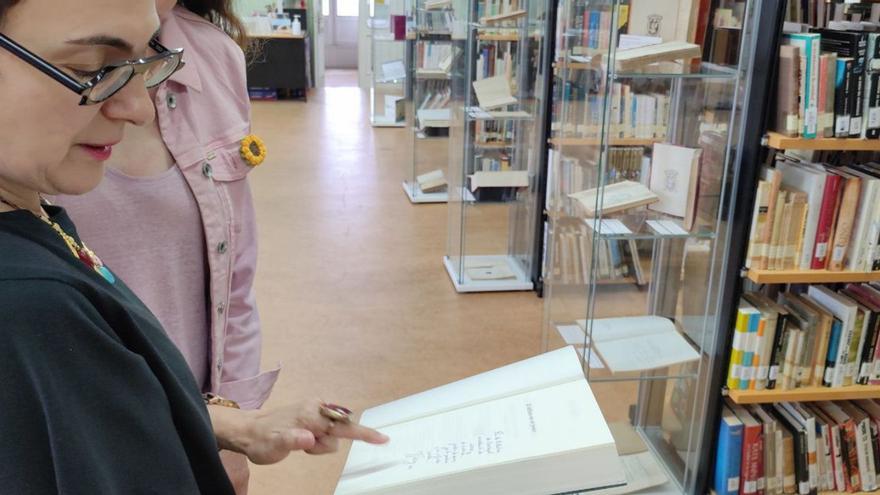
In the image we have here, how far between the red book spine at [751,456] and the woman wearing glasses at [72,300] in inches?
74.0

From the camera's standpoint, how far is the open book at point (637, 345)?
2.19 m

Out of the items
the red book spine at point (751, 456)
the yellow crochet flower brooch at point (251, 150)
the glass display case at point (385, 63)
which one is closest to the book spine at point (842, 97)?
the red book spine at point (751, 456)

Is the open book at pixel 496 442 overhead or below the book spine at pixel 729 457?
overhead

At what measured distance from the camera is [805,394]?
6.90 ft

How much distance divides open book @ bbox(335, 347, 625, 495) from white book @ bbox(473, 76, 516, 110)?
2945mm

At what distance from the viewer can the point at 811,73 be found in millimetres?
1792

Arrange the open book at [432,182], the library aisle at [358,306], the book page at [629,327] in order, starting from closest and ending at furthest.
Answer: the book page at [629,327] < the library aisle at [358,306] < the open book at [432,182]

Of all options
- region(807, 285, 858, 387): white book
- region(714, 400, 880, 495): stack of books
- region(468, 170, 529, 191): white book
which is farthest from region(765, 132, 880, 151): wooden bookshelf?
region(468, 170, 529, 191): white book

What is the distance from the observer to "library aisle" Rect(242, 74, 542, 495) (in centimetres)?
303

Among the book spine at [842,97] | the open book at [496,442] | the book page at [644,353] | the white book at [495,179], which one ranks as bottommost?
the book page at [644,353]

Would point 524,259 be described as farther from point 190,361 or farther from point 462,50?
point 190,361

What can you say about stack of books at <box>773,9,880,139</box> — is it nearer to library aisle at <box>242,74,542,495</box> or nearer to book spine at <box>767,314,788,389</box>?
book spine at <box>767,314,788,389</box>

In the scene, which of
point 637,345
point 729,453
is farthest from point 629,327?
point 729,453

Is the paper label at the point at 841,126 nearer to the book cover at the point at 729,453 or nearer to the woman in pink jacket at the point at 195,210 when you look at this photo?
the book cover at the point at 729,453
